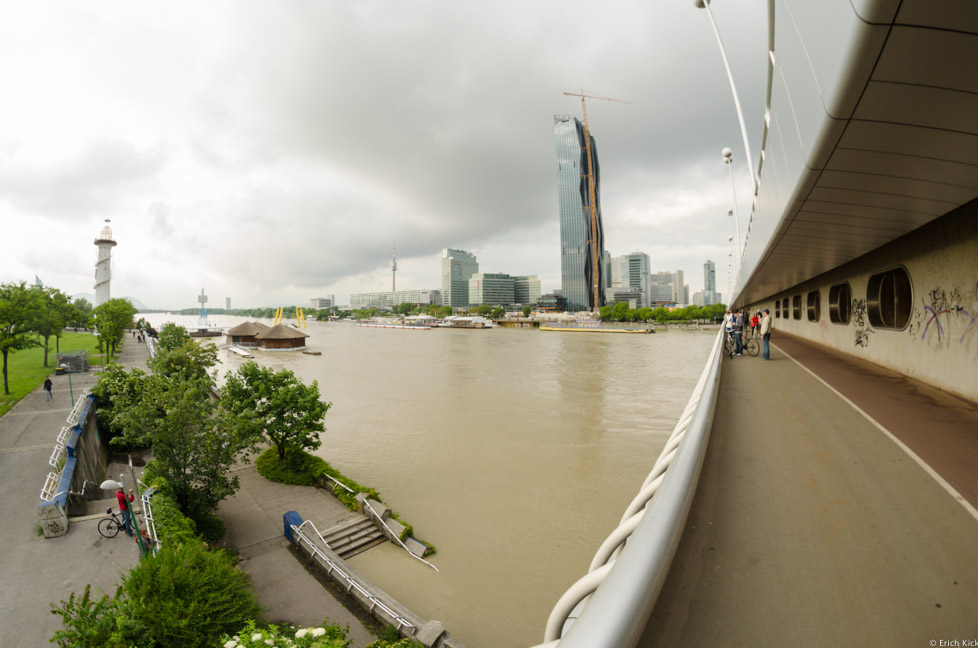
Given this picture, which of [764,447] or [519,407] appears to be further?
[519,407]

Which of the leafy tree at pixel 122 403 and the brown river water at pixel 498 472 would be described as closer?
the brown river water at pixel 498 472

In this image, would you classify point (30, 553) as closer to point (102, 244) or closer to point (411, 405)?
point (411, 405)

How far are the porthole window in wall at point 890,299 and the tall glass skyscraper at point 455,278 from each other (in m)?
166

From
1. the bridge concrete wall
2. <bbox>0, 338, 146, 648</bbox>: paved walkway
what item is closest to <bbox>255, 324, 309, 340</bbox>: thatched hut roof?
<bbox>0, 338, 146, 648</bbox>: paved walkway

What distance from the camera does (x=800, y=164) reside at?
3.70 meters

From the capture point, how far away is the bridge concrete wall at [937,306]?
5.87 meters

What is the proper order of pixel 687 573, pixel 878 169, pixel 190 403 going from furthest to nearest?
pixel 190 403
pixel 878 169
pixel 687 573

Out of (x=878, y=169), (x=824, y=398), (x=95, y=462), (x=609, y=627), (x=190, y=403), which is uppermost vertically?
(x=878, y=169)

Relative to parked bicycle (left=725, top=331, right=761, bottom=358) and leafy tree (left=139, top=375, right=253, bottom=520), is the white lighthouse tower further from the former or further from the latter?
parked bicycle (left=725, top=331, right=761, bottom=358)

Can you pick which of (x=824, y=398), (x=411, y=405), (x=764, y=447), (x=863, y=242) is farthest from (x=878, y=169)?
(x=411, y=405)

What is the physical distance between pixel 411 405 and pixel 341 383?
27.8ft

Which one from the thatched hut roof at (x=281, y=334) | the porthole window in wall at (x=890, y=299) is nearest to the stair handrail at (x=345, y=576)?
the porthole window in wall at (x=890, y=299)

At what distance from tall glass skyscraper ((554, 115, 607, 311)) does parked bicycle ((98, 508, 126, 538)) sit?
381 ft

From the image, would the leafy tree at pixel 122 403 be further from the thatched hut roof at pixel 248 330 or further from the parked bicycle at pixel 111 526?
the thatched hut roof at pixel 248 330
